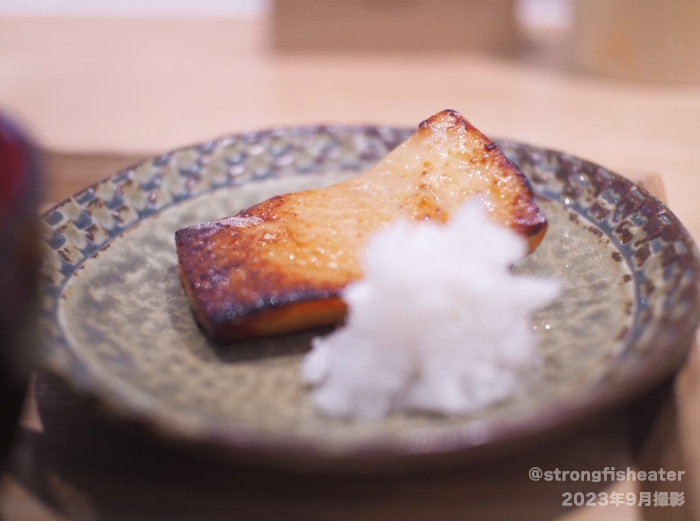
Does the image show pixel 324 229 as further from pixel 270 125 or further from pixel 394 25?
pixel 394 25

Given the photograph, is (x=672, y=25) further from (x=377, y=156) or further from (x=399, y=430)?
(x=399, y=430)

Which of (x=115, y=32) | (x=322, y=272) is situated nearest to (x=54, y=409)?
(x=322, y=272)

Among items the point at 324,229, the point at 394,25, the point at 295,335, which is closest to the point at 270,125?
the point at 394,25

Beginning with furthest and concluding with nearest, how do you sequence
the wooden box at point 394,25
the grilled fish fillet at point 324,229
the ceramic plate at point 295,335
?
the wooden box at point 394,25, the grilled fish fillet at point 324,229, the ceramic plate at point 295,335

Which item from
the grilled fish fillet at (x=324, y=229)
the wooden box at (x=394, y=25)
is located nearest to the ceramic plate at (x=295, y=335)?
the grilled fish fillet at (x=324, y=229)

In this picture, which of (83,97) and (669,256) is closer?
(669,256)

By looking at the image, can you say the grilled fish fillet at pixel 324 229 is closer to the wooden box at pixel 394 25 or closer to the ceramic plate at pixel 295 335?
the ceramic plate at pixel 295 335

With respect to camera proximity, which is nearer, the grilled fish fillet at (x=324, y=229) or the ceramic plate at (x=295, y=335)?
the ceramic plate at (x=295, y=335)
